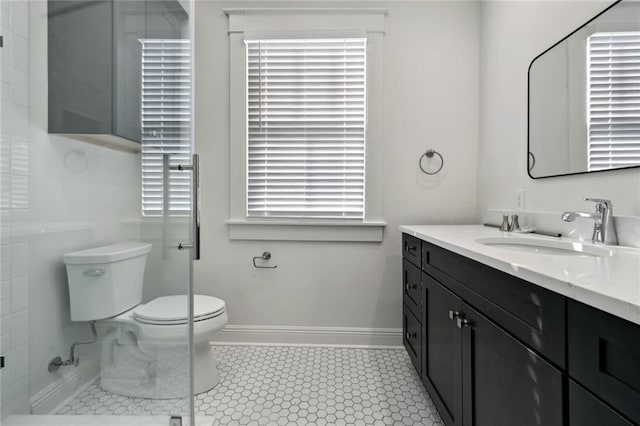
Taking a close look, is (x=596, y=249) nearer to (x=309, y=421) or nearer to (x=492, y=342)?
(x=492, y=342)

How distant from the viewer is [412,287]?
5.59ft

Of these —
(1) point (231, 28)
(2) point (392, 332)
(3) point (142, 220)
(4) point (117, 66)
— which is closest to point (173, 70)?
(4) point (117, 66)

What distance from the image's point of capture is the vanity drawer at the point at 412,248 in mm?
1589

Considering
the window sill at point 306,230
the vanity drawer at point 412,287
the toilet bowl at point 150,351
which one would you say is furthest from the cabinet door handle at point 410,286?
the toilet bowl at point 150,351

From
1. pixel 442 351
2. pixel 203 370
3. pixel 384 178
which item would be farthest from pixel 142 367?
pixel 384 178

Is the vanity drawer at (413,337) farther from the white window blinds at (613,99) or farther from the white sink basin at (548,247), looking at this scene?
the white window blinds at (613,99)

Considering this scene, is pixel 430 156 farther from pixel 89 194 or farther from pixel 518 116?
pixel 89 194

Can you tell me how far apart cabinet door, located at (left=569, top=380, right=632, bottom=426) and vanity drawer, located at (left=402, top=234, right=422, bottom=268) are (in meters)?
0.98

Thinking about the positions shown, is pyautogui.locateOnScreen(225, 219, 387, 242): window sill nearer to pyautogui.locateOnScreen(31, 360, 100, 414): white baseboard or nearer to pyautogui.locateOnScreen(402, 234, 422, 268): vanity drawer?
pyautogui.locateOnScreen(402, 234, 422, 268): vanity drawer

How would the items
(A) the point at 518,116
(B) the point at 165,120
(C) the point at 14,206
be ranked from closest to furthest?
(C) the point at 14,206 < (B) the point at 165,120 < (A) the point at 518,116

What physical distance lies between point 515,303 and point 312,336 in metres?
1.62

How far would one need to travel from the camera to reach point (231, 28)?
2.12m

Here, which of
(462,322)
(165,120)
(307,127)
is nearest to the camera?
(462,322)

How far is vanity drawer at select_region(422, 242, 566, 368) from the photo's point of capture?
2.10 feet
